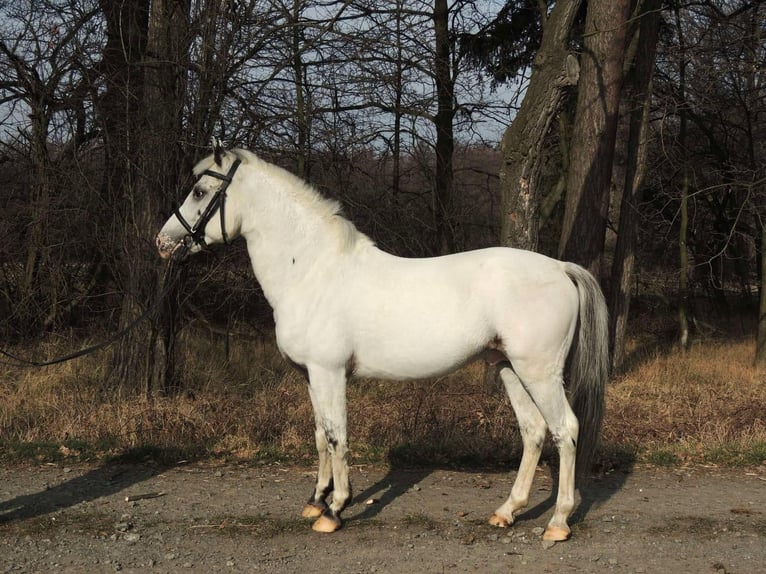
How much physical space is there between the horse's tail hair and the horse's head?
2.27 metres

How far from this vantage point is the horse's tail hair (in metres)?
4.43

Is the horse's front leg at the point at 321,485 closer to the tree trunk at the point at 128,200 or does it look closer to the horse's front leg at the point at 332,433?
the horse's front leg at the point at 332,433

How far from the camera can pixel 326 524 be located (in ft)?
13.8

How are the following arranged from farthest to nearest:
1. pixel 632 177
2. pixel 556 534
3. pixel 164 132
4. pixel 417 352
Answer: pixel 632 177
pixel 164 132
pixel 417 352
pixel 556 534

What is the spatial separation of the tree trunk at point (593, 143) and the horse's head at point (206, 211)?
518 centimetres

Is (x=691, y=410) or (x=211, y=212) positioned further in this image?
(x=691, y=410)

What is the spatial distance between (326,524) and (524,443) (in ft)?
4.64

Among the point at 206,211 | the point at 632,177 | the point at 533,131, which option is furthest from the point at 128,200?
the point at 632,177

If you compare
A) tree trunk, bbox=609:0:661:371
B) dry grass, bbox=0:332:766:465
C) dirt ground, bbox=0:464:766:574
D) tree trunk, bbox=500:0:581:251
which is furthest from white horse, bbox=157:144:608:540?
tree trunk, bbox=609:0:661:371

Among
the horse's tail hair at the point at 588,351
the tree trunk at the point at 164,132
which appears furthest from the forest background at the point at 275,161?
the horse's tail hair at the point at 588,351

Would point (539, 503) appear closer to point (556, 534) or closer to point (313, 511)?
point (556, 534)

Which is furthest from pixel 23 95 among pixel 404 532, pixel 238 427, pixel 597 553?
pixel 597 553

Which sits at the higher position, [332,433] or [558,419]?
[558,419]

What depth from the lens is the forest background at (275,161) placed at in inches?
261
